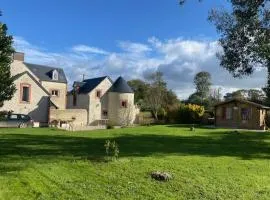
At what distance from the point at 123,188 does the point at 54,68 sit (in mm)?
45102

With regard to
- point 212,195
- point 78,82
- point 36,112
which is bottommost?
point 212,195

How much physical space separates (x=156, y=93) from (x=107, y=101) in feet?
61.7

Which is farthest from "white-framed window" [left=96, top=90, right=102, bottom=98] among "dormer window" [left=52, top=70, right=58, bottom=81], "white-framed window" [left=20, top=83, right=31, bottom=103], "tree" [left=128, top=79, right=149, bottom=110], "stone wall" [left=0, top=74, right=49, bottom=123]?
"tree" [left=128, top=79, right=149, bottom=110]

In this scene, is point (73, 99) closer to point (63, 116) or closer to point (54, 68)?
point (54, 68)

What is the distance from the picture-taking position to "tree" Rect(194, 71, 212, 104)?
9369cm

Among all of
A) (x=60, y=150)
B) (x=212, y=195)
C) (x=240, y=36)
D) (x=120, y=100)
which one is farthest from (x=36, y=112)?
(x=212, y=195)

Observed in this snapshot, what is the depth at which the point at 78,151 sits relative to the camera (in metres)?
17.3

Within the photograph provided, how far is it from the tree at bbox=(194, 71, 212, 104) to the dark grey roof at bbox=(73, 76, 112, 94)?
129 ft

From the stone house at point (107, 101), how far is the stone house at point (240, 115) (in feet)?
40.2

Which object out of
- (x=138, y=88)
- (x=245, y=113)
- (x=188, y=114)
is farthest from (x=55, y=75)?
(x=138, y=88)

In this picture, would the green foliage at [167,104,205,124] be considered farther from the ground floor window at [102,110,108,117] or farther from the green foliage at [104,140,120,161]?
the green foliage at [104,140,120,161]

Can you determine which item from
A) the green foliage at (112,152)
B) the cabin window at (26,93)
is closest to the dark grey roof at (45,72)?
the cabin window at (26,93)

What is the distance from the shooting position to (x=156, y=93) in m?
74.4

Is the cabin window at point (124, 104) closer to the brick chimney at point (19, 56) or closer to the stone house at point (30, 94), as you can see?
the stone house at point (30, 94)
